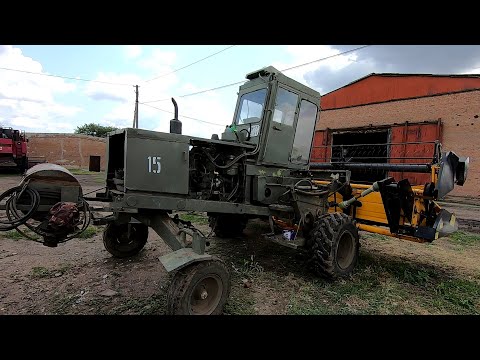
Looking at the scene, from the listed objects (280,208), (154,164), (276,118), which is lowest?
(280,208)

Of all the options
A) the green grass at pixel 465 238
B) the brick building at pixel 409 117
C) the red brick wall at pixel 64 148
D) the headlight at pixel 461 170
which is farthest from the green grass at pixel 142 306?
the red brick wall at pixel 64 148

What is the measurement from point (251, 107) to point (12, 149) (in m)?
16.2

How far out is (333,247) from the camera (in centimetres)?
416

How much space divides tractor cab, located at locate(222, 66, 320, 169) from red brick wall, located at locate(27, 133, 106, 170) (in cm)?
2339

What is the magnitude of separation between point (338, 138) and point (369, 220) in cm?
1170

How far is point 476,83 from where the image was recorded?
12.1m

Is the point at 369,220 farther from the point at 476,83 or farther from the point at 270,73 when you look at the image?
the point at 476,83

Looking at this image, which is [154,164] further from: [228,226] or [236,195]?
[228,226]

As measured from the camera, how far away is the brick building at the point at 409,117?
40.3ft

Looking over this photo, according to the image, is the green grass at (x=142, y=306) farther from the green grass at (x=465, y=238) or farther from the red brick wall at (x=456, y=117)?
the red brick wall at (x=456, y=117)

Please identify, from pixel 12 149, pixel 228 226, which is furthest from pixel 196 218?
pixel 12 149

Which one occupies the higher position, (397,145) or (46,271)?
(397,145)
